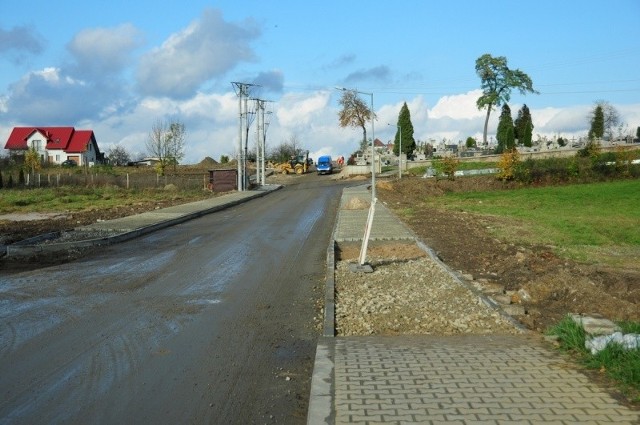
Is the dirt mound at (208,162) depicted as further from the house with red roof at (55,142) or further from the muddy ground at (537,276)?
the muddy ground at (537,276)

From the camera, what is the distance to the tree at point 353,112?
91.3m

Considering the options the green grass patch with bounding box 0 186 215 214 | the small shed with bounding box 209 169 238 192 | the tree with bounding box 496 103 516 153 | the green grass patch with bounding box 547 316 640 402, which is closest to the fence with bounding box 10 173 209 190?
the small shed with bounding box 209 169 238 192

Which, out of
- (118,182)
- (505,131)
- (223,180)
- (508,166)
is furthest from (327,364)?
(505,131)

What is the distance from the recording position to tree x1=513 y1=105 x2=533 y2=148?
80.8 metres

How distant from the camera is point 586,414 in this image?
5.04 metres

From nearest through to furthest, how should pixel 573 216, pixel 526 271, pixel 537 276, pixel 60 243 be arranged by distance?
pixel 537 276 < pixel 526 271 < pixel 60 243 < pixel 573 216

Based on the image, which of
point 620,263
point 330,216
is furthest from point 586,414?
point 330,216

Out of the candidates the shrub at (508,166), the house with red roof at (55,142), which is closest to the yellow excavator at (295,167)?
the house with red roof at (55,142)

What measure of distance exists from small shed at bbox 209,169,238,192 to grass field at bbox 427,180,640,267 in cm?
1776

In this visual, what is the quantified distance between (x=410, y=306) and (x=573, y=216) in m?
18.2

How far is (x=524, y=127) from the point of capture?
84438mm

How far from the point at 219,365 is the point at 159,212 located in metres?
21.9

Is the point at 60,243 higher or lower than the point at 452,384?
higher

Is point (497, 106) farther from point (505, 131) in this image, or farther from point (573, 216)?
point (573, 216)
